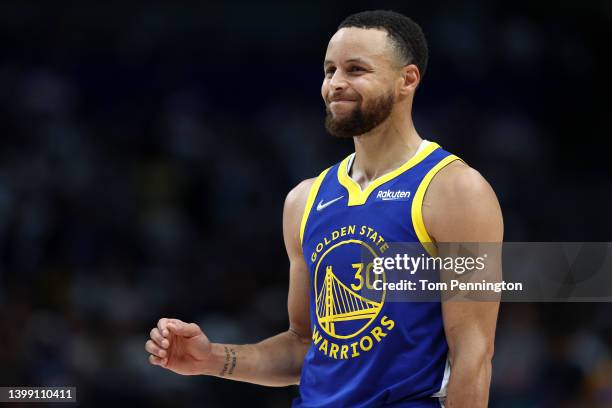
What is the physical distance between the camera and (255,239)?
28.6 ft

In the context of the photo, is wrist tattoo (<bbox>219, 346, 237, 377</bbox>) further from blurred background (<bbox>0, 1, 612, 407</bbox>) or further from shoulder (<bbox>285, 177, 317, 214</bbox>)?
blurred background (<bbox>0, 1, 612, 407</bbox>)

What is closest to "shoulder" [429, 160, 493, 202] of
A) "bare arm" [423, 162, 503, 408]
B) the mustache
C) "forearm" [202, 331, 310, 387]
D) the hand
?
"bare arm" [423, 162, 503, 408]

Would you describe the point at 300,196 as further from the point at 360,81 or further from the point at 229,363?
the point at 229,363

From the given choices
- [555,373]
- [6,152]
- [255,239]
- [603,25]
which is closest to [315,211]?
[555,373]

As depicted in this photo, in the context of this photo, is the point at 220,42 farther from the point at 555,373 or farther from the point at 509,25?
the point at 555,373

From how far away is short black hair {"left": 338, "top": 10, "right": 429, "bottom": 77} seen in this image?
3838mm

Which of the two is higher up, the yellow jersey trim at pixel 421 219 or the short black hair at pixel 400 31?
the short black hair at pixel 400 31

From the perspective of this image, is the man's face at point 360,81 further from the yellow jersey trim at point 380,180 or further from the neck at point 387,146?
the yellow jersey trim at point 380,180

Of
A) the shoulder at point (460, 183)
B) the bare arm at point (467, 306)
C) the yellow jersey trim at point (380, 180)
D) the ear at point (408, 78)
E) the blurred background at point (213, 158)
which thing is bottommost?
the bare arm at point (467, 306)

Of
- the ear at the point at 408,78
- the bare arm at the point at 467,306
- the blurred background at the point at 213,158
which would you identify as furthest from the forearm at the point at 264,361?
the blurred background at the point at 213,158

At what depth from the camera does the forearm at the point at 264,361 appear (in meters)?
4.06

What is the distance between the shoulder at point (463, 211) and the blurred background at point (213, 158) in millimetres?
3928

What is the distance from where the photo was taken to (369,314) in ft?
11.8

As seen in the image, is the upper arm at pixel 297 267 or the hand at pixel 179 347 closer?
the hand at pixel 179 347
